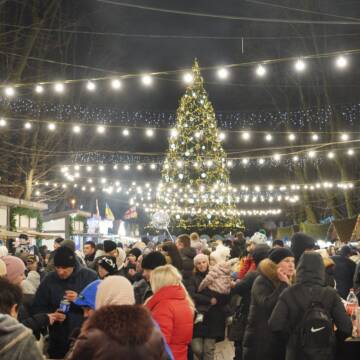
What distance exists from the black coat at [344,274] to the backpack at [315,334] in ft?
17.7

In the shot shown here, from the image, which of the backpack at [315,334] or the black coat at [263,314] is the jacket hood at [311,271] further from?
the black coat at [263,314]

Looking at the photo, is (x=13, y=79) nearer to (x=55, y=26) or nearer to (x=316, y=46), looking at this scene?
(x=55, y=26)

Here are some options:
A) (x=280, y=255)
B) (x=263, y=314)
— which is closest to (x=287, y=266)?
(x=280, y=255)

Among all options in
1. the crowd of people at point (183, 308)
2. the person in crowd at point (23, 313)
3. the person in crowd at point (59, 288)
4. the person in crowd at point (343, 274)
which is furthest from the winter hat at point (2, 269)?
the person in crowd at point (343, 274)

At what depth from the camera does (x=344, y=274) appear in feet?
35.5

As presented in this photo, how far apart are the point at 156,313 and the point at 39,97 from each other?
81.9 feet

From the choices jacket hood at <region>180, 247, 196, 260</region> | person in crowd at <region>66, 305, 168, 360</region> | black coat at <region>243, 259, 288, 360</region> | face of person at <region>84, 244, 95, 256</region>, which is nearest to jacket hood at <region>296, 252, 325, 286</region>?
black coat at <region>243, 259, 288, 360</region>

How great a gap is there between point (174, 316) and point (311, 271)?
58.1 inches

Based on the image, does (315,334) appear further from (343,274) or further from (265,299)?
(343,274)

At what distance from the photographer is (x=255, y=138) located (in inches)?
1887

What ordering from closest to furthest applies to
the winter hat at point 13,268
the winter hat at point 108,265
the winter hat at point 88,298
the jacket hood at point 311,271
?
the winter hat at point 88,298 < the jacket hood at point 311,271 < the winter hat at point 13,268 < the winter hat at point 108,265

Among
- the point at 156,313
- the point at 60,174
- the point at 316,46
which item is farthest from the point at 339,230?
the point at 156,313

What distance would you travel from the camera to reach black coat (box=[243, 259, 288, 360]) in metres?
6.47

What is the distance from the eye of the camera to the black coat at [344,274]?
10.8 m
